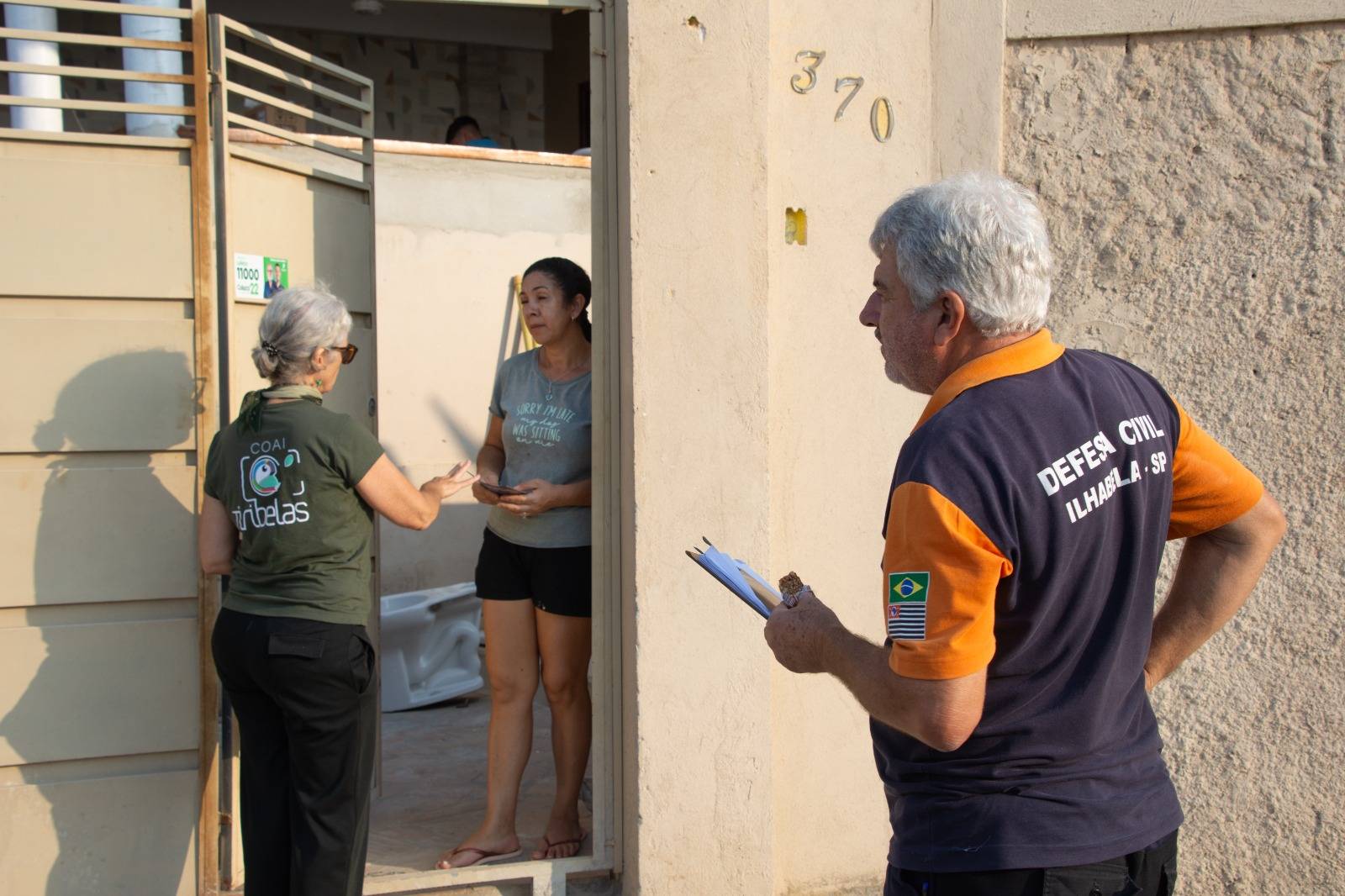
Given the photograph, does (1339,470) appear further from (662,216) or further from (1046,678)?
(1046,678)

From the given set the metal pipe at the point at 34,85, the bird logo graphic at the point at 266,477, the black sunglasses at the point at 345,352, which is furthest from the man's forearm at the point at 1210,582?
the metal pipe at the point at 34,85

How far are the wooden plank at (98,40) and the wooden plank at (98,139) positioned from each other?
0.79ft

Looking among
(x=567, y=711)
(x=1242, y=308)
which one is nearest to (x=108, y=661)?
(x=567, y=711)

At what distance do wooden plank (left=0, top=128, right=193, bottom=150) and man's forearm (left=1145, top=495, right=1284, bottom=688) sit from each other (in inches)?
111

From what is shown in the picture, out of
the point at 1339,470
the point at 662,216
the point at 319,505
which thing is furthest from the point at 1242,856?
the point at 319,505

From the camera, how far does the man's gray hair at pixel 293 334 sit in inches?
130

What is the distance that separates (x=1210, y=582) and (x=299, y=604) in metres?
2.17

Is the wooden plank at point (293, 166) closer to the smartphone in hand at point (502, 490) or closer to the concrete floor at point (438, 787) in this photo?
the smartphone in hand at point (502, 490)

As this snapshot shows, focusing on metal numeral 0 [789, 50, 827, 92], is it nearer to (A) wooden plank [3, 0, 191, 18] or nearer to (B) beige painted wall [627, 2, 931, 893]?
(B) beige painted wall [627, 2, 931, 893]

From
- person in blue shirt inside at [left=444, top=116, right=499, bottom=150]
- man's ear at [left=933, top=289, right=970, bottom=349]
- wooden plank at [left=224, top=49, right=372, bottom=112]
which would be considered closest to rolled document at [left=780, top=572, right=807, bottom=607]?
man's ear at [left=933, top=289, right=970, bottom=349]

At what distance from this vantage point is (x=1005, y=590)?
177cm

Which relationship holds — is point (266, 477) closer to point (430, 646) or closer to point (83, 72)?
point (83, 72)

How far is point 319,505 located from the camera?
3.26 metres

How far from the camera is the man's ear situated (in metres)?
1.83
